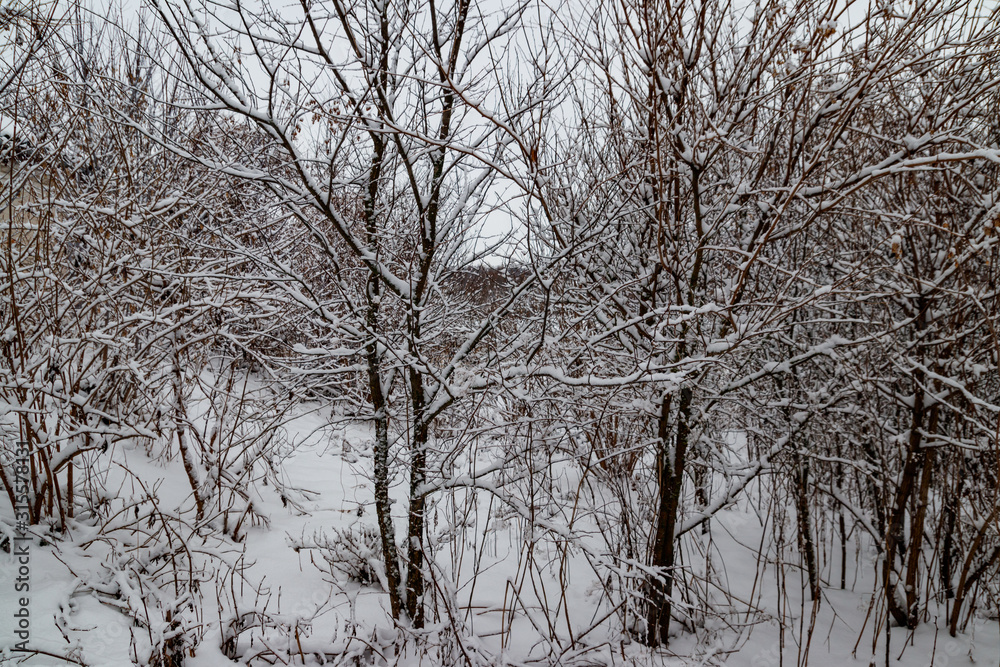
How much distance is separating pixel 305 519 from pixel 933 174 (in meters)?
5.99

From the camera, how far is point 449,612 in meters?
2.96

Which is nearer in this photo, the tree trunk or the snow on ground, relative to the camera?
the snow on ground

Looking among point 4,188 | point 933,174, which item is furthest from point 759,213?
point 4,188

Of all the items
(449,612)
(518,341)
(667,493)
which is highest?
(518,341)

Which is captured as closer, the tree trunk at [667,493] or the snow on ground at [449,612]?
the snow on ground at [449,612]

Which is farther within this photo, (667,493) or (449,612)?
(667,493)

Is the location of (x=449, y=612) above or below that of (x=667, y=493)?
below

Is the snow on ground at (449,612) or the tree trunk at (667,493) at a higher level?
the tree trunk at (667,493)

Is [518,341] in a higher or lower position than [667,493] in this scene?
higher

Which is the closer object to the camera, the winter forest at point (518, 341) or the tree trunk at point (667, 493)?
the winter forest at point (518, 341)

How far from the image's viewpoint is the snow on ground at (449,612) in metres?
2.95

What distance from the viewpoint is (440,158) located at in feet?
11.1

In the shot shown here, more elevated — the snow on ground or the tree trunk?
the tree trunk

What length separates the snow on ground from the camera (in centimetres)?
295
